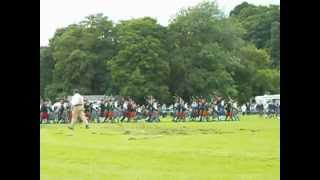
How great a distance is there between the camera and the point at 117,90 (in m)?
2.84

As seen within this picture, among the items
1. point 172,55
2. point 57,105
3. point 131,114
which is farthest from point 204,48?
point 57,105

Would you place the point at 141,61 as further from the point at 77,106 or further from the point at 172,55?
the point at 77,106

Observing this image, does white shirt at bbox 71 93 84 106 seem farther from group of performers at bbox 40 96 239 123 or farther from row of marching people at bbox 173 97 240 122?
row of marching people at bbox 173 97 240 122

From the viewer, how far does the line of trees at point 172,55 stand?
282 cm

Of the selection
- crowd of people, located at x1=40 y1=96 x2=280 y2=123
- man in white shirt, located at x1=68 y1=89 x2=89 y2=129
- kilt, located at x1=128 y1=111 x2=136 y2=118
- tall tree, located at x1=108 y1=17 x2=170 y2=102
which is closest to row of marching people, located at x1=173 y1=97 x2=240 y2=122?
crowd of people, located at x1=40 y1=96 x2=280 y2=123

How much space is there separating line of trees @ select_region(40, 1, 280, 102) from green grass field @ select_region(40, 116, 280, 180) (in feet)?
0.91

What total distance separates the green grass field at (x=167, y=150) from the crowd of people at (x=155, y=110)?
6cm

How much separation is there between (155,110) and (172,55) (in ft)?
1.25

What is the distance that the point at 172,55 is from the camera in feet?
10.1
